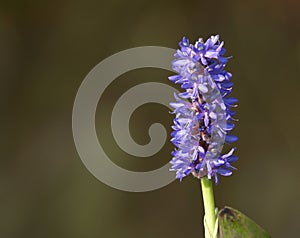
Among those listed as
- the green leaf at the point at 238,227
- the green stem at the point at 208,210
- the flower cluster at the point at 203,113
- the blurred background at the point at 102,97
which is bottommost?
the green leaf at the point at 238,227

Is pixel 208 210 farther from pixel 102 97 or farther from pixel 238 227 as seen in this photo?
pixel 102 97

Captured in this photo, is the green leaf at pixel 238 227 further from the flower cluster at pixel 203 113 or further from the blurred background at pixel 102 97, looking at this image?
the blurred background at pixel 102 97

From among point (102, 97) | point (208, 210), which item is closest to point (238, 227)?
point (208, 210)

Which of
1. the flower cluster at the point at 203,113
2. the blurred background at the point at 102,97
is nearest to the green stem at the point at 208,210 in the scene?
the flower cluster at the point at 203,113

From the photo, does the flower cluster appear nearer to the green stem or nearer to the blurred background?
the green stem
